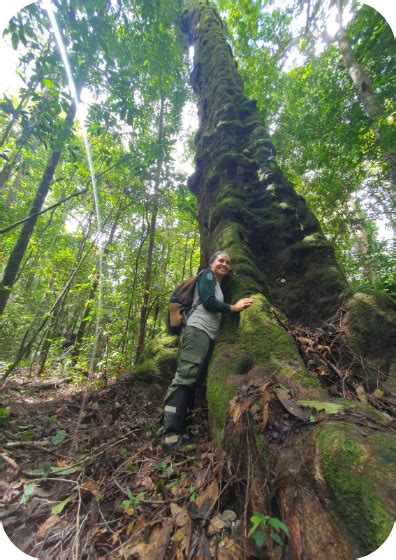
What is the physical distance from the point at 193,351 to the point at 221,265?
1.19 metres

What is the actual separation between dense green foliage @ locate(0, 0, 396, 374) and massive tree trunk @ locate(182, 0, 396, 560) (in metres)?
1.83

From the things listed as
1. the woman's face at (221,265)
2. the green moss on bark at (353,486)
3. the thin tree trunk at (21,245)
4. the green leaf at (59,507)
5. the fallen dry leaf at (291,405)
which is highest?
the thin tree trunk at (21,245)

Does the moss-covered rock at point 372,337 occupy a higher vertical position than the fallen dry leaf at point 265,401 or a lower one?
higher

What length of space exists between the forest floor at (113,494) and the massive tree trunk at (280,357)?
29 cm

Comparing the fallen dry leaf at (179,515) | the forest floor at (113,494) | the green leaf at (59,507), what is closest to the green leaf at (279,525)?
the forest floor at (113,494)

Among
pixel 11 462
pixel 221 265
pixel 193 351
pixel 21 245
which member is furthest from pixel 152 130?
pixel 11 462

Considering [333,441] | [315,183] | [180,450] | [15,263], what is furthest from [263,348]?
[315,183]

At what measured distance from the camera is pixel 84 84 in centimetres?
413

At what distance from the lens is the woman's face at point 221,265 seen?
332 cm

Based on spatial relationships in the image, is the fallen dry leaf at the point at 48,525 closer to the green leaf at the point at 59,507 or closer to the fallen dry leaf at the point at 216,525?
the green leaf at the point at 59,507

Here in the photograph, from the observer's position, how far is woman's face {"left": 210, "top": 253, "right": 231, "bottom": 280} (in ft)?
10.9

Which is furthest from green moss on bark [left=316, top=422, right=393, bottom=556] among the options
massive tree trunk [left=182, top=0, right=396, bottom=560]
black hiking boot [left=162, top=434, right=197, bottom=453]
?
black hiking boot [left=162, top=434, right=197, bottom=453]

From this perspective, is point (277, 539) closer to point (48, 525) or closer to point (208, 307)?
point (48, 525)

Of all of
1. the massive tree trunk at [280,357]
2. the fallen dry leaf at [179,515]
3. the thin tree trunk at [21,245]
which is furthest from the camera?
the thin tree trunk at [21,245]
